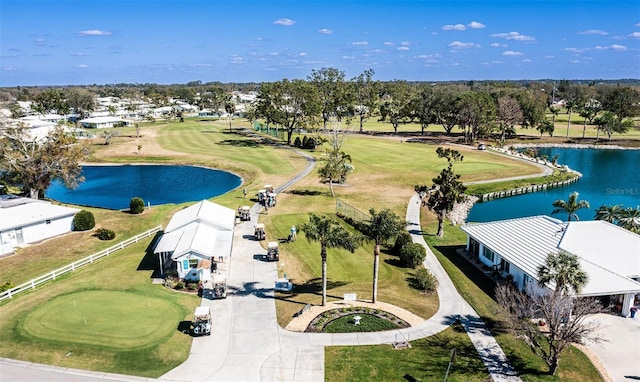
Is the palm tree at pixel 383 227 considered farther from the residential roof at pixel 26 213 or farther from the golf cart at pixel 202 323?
the residential roof at pixel 26 213

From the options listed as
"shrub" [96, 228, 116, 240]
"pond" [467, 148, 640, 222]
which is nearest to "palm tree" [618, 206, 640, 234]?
"pond" [467, 148, 640, 222]

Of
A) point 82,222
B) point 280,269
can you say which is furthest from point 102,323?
point 82,222

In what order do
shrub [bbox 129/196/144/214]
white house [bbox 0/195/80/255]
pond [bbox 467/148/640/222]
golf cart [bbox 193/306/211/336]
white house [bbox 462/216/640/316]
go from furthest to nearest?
1. pond [bbox 467/148/640/222]
2. shrub [bbox 129/196/144/214]
3. white house [bbox 0/195/80/255]
4. white house [bbox 462/216/640/316]
5. golf cart [bbox 193/306/211/336]

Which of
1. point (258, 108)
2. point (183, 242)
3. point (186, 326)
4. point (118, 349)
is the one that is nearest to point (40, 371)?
point (118, 349)

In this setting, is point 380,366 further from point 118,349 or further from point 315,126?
point 315,126

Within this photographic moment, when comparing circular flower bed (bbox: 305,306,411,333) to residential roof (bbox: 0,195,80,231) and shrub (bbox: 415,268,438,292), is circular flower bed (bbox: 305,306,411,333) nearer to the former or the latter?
shrub (bbox: 415,268,438,292)

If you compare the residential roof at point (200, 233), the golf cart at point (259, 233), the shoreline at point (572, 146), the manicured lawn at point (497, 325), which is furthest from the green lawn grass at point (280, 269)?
the shoreline at point (572, 146)

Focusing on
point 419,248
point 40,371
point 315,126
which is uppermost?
point 315,126
